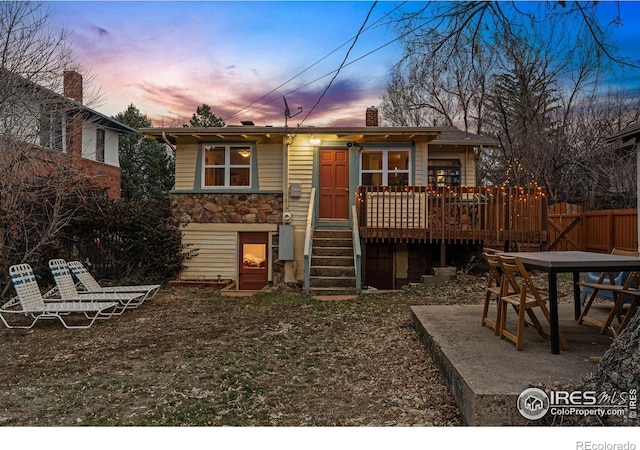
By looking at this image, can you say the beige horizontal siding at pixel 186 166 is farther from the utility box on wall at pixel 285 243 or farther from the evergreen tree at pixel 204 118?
the evergreen tree at pixel 204 118

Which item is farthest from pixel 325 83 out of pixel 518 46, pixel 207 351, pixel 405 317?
pixel 207 351

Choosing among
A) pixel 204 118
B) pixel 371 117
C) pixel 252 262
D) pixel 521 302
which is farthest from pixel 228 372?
pixel 204 118

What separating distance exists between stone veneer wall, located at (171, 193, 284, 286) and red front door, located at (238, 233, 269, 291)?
300mm

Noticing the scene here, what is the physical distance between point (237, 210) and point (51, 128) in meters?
4.40

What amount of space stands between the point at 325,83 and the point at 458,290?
4.69 meters

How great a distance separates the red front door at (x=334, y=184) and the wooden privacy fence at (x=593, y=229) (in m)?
5.23

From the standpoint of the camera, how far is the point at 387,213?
31.3 ft

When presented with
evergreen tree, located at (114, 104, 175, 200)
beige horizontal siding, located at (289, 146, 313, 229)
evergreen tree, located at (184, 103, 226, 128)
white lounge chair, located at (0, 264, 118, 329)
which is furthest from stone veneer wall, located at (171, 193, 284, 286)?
evergreen tree, located at (184, 103, 226, 128)

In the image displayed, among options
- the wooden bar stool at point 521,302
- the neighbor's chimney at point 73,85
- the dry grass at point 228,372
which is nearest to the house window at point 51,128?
the neighbor's chimney at point 73,85

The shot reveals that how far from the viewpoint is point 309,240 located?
355 inches

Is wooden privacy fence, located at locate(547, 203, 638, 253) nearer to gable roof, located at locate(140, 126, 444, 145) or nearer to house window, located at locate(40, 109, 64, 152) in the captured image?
gable roof, located at locate(140, 126, 444, 145)

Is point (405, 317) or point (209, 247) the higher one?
point (209, 247)

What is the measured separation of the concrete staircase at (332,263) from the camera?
8.49m
